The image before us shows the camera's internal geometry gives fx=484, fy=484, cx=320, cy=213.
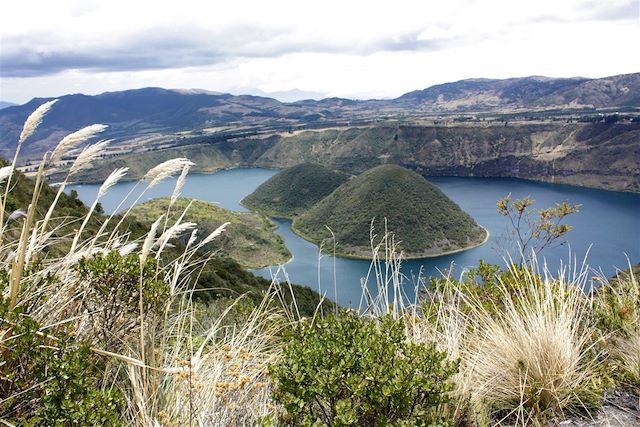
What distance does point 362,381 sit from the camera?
2.26 meters

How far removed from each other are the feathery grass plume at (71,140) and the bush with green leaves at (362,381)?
1582mm

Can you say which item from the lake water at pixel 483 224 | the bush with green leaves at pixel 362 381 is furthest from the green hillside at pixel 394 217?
the bush with green leaves at pixel 362 381

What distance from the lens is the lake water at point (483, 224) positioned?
5675 centimetres

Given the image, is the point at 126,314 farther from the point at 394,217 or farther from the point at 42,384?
the point at 394,217

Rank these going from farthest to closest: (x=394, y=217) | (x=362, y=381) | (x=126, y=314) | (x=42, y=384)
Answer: (x=394, y=217) < (x=126, y=314) < (x=362, y=381) < (x=42, y=384)

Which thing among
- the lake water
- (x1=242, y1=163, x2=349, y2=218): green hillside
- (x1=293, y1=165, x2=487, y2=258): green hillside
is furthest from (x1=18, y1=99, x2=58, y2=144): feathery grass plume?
(x1=242, y1=163, x2=349, y2=218): green hillside

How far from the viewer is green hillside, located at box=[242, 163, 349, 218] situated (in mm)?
98994

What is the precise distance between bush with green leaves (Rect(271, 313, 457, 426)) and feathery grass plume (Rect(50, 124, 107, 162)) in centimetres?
158

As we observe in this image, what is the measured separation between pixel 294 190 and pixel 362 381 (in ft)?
A: 334

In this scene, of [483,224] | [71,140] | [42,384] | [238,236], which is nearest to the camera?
[42,384]

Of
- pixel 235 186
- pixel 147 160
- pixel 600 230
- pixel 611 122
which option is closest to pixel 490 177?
pixel 611 122

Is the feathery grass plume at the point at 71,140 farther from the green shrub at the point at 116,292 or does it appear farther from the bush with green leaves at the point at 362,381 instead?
the bush with green leaves at the point at 362,381

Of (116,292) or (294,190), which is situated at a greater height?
→ (116,292)

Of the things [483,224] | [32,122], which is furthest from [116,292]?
[483,224]
